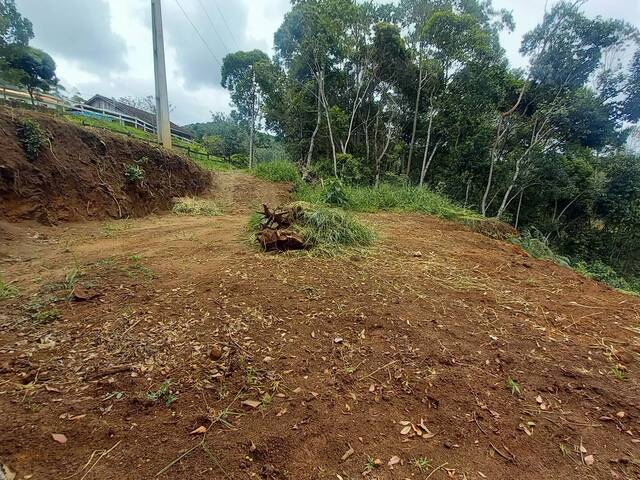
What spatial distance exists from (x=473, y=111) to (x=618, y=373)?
36.4 ft

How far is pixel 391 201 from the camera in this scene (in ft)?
27.1

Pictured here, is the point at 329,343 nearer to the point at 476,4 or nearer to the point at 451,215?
the point at 451,215

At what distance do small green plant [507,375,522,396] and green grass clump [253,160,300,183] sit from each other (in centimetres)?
923

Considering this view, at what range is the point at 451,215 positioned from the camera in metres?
6.85

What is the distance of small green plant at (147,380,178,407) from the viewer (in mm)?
1422

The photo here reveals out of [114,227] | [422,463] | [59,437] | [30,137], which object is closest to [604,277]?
[422,463]

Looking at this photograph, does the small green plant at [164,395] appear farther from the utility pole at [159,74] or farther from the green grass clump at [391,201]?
the utility pole at [159,74]

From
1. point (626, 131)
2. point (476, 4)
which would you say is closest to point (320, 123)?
Result: point (476, 4)

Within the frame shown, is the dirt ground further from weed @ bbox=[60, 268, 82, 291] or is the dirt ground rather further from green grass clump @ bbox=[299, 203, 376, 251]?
green grass clump @ bbox=[299, 203, 376, 251]

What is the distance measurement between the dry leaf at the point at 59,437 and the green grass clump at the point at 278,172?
930 centimetres

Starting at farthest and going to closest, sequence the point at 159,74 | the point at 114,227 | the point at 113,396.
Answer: the point at 159,74 → the point at 114,227 → the point at 113,396

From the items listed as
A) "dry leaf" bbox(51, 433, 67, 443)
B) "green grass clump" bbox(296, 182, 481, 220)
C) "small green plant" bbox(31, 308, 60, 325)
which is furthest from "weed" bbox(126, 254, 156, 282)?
"green grass clump" bbox(296, 182, 481, 220)

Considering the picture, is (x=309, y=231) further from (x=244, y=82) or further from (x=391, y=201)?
(x=244, y=82)

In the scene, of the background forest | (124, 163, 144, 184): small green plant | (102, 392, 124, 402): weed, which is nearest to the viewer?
(102, 392, 124, 402): weed
